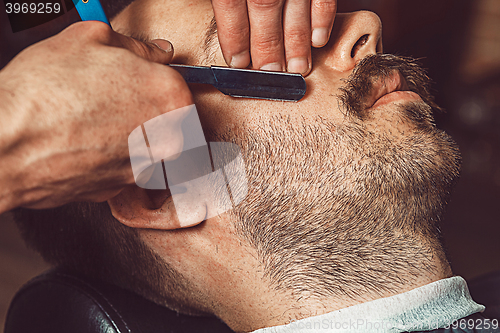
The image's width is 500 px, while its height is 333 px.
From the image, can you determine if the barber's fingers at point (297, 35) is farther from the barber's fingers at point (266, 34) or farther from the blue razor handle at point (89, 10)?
the blue razor handle at point (89, 10)

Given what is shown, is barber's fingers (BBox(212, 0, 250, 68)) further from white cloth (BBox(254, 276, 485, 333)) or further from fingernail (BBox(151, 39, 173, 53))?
white cloth (BBox(254, 276, 485, 333))

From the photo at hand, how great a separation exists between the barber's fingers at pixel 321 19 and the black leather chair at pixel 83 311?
→ 57cm

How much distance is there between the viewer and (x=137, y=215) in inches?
21.2

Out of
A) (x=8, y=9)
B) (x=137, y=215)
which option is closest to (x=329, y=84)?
(x=137, y=215)

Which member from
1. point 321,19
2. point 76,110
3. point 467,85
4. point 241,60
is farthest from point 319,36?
point 467,85

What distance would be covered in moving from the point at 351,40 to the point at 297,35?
13 centimetres

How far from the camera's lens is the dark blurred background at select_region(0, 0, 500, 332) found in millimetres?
1362

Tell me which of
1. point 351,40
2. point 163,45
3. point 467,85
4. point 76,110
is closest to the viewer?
point 76,110

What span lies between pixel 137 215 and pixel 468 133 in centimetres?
140

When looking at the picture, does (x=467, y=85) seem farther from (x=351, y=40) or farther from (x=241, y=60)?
(x=241, y=60)

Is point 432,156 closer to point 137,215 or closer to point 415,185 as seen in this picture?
point 415,185

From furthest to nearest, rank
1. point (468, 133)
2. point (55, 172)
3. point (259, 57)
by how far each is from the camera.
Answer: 1. point (468, 133)
2. point (259, 57)
3. point (55, 172)

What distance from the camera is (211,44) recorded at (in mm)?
545

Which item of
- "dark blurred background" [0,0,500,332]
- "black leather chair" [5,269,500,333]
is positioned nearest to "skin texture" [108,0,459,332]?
"black leather chair" [5,269,500,333]
